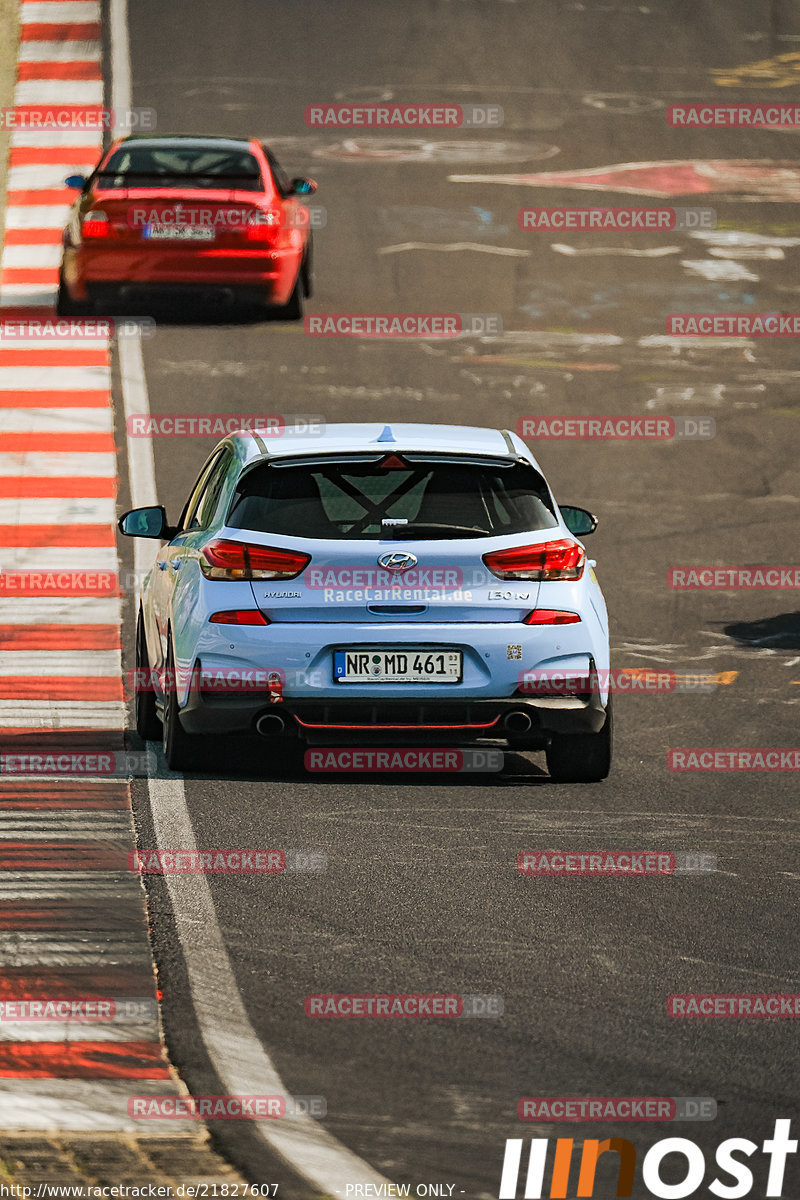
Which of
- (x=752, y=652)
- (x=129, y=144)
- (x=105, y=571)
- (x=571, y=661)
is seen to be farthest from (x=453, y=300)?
(x=571, y=661)

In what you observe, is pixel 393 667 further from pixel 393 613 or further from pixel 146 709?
pixel 146 709

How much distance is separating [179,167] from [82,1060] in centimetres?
1566

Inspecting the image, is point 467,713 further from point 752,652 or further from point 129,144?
point 129,144

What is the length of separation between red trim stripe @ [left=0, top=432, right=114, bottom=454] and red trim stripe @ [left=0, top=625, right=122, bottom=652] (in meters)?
4.78

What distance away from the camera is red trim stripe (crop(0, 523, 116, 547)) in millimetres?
16156

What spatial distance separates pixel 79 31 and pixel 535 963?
93.8ft

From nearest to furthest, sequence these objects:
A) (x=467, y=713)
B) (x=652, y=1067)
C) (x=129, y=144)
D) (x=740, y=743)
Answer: (x=652, y=1067), (x=467, y=713), (x=740, y=743), (x=129, y=144)

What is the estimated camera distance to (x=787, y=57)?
108 ft
